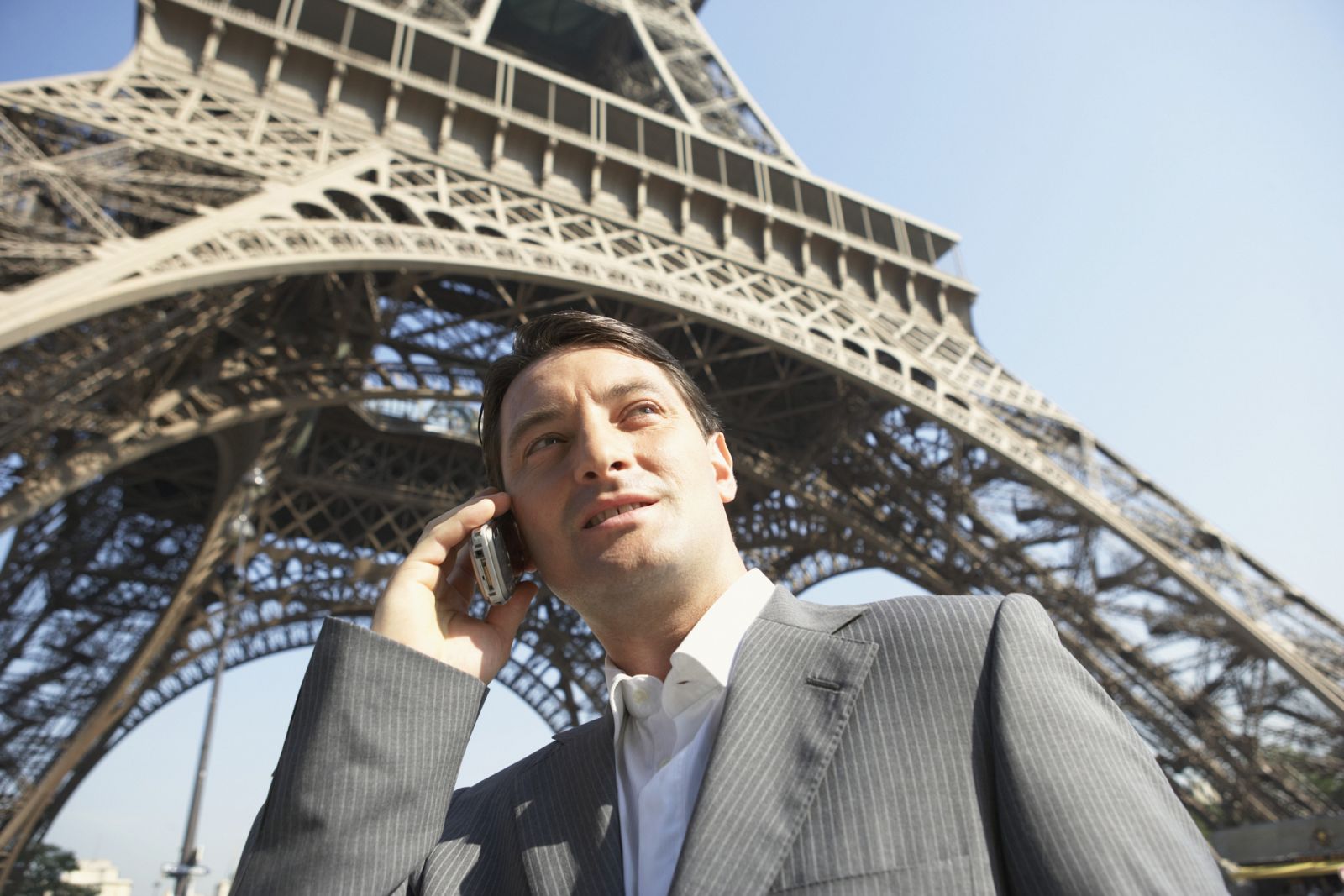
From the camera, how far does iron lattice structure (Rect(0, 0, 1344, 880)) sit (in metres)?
11.1

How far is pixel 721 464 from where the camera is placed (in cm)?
218

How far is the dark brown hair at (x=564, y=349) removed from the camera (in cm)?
204

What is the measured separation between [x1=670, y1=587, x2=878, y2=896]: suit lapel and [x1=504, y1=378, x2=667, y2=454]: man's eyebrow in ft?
1.82

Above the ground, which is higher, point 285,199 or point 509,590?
point 285,199

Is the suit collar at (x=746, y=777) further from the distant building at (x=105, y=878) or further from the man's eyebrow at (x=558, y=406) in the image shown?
the distant building at (x=105, y=878)

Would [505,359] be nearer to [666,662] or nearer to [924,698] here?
[666,662]

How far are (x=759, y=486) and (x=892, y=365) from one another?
4.87 meters

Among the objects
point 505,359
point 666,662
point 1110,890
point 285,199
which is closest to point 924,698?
point 1110,890

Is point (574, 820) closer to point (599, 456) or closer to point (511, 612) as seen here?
point (511, 612)

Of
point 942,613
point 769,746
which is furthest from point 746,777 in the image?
point 942,613

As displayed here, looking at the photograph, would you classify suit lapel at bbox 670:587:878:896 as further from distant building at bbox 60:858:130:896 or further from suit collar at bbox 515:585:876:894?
distant building at bbox 60:858:130:896

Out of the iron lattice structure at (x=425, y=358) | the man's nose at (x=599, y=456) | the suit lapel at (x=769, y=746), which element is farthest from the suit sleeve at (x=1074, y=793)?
the iron lattice structure at (x=425, y=358)

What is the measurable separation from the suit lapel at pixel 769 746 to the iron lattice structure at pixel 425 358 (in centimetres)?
862

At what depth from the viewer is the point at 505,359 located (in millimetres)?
2242
